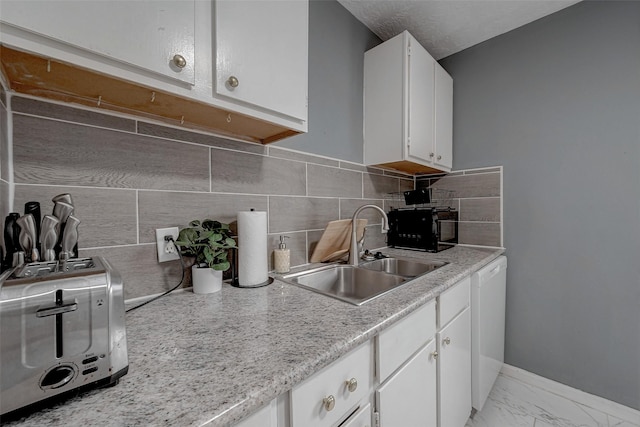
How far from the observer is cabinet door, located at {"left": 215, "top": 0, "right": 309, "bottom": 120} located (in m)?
0.75

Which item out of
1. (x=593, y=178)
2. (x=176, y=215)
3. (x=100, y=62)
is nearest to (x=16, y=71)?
(x=100, y=62)

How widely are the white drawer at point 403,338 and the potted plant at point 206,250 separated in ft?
1.81

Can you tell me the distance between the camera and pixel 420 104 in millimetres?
1674

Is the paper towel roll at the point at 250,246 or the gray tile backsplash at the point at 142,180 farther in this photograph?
the paper towel roll at the point at 250,246

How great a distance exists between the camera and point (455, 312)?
1163 mm

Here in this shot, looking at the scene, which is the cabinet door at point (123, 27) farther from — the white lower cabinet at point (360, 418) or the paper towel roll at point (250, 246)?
the white lower cabinet at point (360, 418)

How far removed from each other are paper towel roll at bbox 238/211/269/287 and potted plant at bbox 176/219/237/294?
0.20 ft

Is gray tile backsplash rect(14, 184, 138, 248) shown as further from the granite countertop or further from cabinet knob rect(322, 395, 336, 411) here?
cabinet knob rect(322, 395, 336, 411)

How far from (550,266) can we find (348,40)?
1.94 meters

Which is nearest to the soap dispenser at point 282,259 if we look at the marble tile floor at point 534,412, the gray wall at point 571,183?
the marble tile floor at point 534,412

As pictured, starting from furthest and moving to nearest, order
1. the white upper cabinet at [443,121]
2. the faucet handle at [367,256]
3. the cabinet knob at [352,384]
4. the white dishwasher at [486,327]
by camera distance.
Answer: the white upper cabinet at [443,121], the faucet handle at [367,256], the white dishwasher at [486,327], the cabinet knob at [352,384]

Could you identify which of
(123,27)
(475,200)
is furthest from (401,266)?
(123,27)

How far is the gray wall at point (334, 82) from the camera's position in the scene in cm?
142

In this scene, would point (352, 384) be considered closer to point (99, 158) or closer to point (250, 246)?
point (250, 246)
